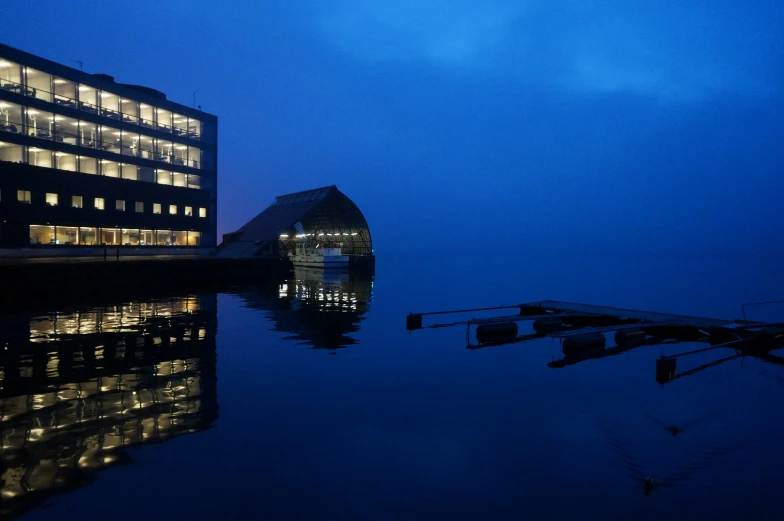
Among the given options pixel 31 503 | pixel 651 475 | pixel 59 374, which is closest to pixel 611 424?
pixel 651 475

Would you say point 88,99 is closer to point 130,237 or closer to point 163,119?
point 163,119

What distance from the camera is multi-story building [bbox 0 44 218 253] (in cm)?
4375

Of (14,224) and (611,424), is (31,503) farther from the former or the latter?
(14,224)

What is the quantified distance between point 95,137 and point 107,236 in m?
9.93

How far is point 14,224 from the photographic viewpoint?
42.5 m

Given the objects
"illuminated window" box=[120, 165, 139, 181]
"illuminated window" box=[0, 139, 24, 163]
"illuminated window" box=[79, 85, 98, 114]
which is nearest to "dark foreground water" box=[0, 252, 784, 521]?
"illuminated window" box=[0, 139, 24, 163]

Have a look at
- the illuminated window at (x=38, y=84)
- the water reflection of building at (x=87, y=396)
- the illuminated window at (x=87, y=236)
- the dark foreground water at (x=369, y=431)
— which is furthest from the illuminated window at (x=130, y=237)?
the dark foreground water at (x=369, y=431)

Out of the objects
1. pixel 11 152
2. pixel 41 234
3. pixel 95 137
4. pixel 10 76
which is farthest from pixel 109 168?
pixel 10 76

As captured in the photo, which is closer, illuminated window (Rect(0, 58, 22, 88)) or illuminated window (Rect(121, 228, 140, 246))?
illuminated window (Rect(0, 58, 22, 88))

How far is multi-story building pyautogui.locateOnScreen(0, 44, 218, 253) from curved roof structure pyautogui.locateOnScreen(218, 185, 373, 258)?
6337 mm

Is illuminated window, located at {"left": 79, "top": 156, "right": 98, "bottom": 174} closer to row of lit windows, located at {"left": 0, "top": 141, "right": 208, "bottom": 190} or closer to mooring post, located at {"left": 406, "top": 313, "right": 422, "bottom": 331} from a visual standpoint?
row of lit windows, located at {"left": 0, "top": 141, "right": 208, "bottom": 190}

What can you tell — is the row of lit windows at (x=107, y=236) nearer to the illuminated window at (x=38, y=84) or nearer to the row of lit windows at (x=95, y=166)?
the row of lit windows at (x=95, y=166)

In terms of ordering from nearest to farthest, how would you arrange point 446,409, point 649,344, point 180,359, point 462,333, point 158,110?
1. point 446,409
2. point 180,359
3. point 649,344
4. point 462,333
5. point 158,110

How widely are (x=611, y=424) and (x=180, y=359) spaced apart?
1201 cm
